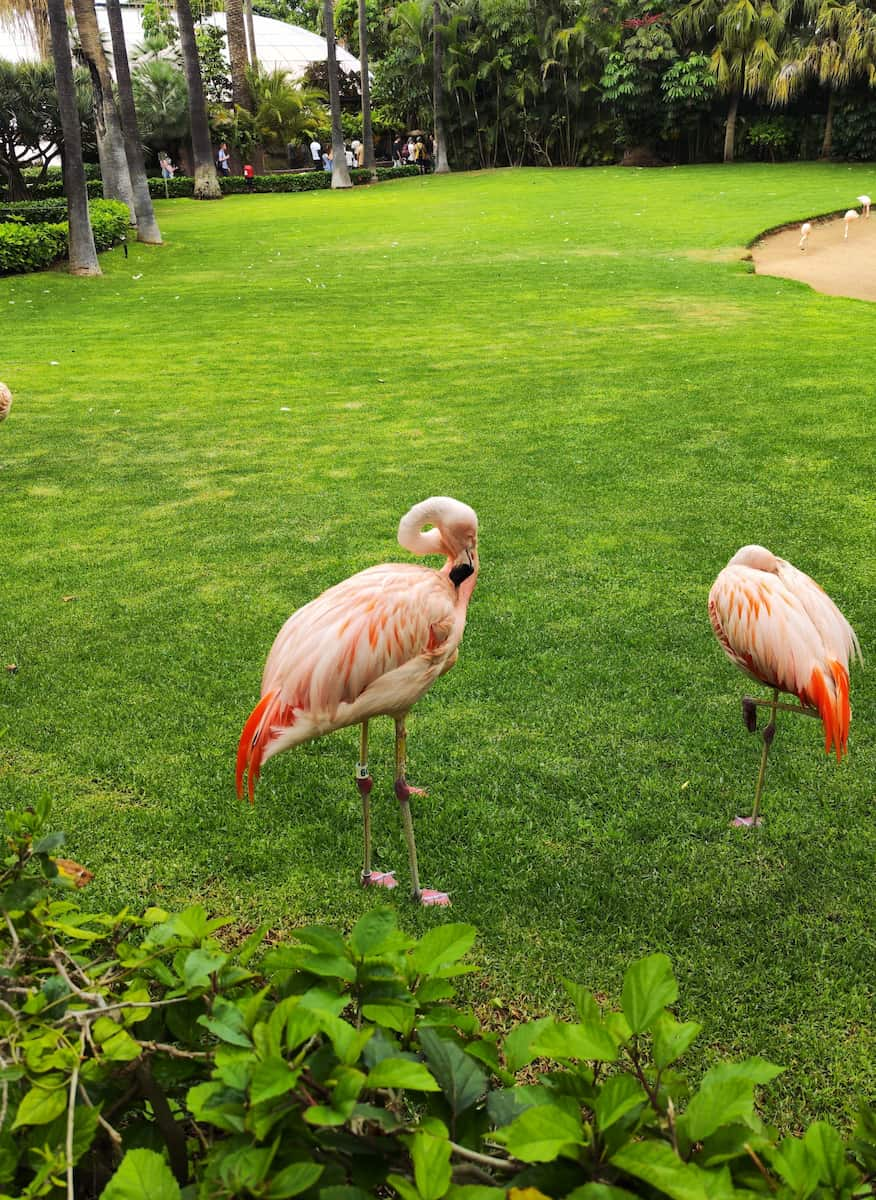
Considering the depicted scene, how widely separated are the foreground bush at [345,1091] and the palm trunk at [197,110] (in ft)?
89.4

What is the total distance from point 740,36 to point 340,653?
34.2 metres

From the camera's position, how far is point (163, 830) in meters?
3.44

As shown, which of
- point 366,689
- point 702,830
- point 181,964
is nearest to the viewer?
point 181,964

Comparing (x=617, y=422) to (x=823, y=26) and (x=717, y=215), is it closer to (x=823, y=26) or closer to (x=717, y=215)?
(x=717, y=215)

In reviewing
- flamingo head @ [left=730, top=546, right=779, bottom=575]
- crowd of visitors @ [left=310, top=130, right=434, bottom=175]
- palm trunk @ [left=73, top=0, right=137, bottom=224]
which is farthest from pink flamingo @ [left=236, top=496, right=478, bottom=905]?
crowd of visitors @ [left=310, top=130, right=434, bottom=175]

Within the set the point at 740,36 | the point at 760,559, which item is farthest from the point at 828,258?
the point at 740,36

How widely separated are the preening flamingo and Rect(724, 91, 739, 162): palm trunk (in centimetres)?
3427

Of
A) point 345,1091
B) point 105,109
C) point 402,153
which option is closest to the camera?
point 345,1091

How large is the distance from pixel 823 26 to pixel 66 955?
35.2 meters

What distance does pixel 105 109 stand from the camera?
717 inches

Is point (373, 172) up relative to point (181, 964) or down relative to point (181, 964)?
up

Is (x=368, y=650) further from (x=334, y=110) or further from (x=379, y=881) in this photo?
(x=334, y=110)

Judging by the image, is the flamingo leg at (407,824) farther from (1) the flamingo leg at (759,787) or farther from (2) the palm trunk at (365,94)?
(2) the palm trunk at (365,94)

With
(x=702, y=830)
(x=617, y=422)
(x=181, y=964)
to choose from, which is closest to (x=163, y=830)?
(x=702, y=830)
